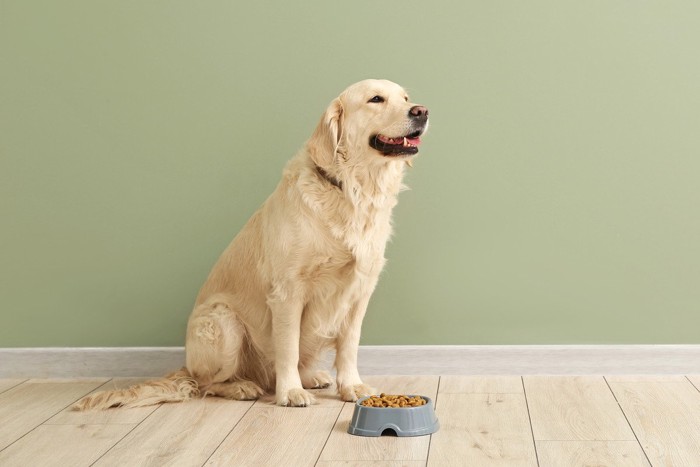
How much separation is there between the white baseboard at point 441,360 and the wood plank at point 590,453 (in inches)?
34.3

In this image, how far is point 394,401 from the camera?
2441 millimetres

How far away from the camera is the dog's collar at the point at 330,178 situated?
2777 millimetres

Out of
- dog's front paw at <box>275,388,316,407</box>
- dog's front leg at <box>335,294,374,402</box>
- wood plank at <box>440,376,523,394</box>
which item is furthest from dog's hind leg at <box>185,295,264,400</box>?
wood plank at <box>440,376,523,394</box>

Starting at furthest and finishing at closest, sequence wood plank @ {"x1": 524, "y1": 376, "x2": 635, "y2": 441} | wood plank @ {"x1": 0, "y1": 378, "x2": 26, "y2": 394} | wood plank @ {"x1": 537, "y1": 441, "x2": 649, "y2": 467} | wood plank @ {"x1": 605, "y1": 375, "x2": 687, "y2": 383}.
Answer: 1. wood plank @ {"x1": 0, "y1": 378, "x2": 26, "y2": 394}
2. wood plank @ {"x1": 605, "y1": 375, "x2": 687, "y2": 383}
3. wood plank @ {"x1": 524, "y1": 376, "x2": 635, "y2": 441}
4. wood plank @ {"x1": 537, "y1": 441, "x2": 649, "y2": 467}

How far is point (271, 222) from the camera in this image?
2861mm

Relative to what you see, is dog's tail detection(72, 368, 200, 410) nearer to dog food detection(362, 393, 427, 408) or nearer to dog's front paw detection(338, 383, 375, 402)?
dog's front paw detection(338, 383, 375, 402)

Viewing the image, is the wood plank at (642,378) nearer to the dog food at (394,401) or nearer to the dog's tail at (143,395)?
the dog food at (394,401)

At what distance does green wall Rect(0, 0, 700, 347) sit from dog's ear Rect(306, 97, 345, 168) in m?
0.45

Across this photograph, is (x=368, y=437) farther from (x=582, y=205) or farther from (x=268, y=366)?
(x=582, y=205)

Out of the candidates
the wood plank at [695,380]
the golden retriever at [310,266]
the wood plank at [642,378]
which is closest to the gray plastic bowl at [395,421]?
the golden retriever at [310,266]

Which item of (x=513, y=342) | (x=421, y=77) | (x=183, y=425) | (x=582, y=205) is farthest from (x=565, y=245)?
(x=183, y=425)

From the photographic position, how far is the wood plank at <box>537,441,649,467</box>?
6.92 ft

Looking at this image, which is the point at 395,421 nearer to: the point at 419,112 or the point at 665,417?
the point at 665,417

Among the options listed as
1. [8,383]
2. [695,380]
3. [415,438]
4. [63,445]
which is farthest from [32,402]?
[695,380]
